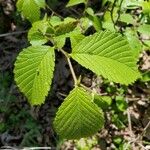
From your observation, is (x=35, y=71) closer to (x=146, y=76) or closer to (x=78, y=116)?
(x=78, y=116)

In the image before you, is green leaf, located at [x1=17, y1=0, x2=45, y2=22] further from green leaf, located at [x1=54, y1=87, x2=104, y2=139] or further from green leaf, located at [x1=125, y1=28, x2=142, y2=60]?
green leaf, located at [x1=54, y1=87, x2=104, y2=139]

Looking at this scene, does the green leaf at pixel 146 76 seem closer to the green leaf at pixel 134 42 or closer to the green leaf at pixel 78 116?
the green leaf at pixel 134 42

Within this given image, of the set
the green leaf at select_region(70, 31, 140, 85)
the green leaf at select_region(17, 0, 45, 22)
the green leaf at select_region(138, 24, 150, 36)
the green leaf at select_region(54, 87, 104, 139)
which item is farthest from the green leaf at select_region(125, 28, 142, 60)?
the green leaf at select_region(54, 87, 104, 139)

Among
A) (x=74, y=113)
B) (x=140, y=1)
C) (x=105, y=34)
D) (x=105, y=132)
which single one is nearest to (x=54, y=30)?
(x=105, y=34)

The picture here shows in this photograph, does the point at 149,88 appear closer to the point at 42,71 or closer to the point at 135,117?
the point at 135,117

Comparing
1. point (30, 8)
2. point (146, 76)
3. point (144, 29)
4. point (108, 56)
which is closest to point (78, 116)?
point (108, 56)

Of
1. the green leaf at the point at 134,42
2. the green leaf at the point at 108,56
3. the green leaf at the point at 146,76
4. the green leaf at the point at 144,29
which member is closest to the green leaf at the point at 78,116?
the green leaf at the point at 108,56
